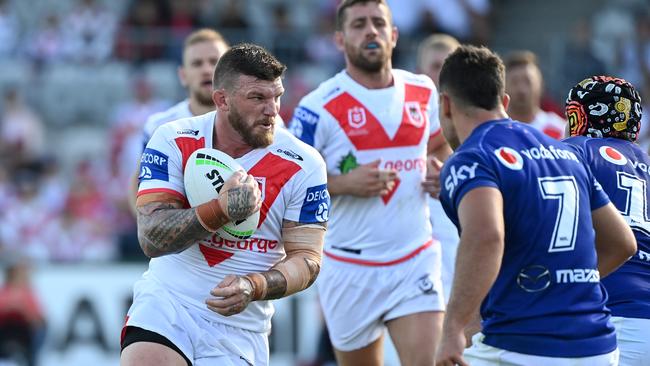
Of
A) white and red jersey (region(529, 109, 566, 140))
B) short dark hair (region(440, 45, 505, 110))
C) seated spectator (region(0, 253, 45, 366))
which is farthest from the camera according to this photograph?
seated spectator (region(0, 253, 45, 366))

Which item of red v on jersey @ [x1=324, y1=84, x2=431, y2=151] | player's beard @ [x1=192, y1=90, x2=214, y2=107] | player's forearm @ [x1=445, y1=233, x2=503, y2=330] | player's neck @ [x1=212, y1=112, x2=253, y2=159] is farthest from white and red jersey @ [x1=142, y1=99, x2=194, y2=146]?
player's forearm @ [x1=445, y1=233, x2=503, y2=330]

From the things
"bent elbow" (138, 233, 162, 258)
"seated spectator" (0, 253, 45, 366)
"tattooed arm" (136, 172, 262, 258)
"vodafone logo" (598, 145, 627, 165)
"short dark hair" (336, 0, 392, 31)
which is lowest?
"seated spectator" (0, 253, 45, 366)

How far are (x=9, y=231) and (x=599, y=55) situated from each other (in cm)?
927

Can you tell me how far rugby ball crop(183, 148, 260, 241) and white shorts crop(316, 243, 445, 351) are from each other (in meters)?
2.34

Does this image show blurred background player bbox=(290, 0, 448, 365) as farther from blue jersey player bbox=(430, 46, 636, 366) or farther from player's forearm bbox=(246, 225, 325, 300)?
blue jersey player bbox=(430, 46, 636, 366)

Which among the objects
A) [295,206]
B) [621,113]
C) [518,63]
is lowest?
[295,206]

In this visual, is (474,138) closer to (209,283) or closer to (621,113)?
(621,113)

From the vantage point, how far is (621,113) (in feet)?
22.1

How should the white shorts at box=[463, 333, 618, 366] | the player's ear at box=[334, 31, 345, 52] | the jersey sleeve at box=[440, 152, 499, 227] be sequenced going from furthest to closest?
the player's ear at box=[334, 31, 345, 52], the white shorts at box=[463, 333, 618, 366], the jersey sleeve at box=[440, 152, 499, 227]

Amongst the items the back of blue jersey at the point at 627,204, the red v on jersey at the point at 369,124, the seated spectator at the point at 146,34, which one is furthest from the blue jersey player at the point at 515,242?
the seated spectator at the point at 146,34

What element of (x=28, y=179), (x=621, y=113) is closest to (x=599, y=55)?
(x=28, y=179)

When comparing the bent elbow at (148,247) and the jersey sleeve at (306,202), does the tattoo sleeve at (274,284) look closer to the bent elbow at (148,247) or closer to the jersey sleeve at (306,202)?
the jersey sleeve at (306,202)

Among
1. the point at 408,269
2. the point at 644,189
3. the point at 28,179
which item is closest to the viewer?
the point at 644,189

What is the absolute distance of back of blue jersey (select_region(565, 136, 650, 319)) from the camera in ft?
21.4
